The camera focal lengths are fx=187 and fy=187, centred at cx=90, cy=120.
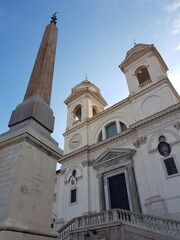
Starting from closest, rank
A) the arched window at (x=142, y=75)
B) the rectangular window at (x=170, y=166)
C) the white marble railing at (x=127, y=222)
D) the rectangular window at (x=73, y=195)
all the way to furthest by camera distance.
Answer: the white marble railing at (x=127, y=222) < the rectangular window at (x=170, y=166) < the rectangular window at (x=73, y=195) < the arched window at (x=142, y=75)

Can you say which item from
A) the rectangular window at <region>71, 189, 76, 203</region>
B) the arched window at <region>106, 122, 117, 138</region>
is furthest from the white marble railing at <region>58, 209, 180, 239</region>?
the arched window at <region>106, 122, 117, 138</region>

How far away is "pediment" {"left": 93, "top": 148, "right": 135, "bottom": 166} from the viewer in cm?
1494

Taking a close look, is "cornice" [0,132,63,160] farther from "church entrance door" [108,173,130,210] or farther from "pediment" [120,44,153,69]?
"pediment" [120,44,153,69]

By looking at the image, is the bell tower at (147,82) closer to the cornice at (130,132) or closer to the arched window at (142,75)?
the arched window at (142,75)

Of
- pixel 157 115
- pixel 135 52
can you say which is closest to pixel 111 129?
pixel 157 115

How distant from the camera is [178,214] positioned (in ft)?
34.6

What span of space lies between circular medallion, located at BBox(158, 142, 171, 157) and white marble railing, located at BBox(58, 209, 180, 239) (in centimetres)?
494

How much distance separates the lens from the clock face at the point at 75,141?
20.0 m

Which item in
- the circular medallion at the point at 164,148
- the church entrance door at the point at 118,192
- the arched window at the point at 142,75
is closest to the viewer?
the circular medallion at the point at 164,148

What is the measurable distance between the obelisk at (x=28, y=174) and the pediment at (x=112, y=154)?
11418 millimetres

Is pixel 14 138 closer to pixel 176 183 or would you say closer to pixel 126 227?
pixel 126 227

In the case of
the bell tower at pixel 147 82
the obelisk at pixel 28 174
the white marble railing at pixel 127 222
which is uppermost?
the bell tower at pixel 147 82

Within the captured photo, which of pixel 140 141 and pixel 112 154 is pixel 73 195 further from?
pixel 140 141

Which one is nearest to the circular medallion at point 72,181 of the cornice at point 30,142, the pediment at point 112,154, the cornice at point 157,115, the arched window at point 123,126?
the pediment at point 112,154
